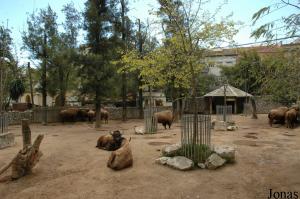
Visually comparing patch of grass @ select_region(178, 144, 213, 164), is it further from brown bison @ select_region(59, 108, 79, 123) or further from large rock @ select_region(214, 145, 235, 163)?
brown bison @ select_region(59, 108, 79, 123)

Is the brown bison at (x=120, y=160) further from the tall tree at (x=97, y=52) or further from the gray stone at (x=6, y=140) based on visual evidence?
the tall tree at (x=97, y=52)

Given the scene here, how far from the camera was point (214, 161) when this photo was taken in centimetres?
937

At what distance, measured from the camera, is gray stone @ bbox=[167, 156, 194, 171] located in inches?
364

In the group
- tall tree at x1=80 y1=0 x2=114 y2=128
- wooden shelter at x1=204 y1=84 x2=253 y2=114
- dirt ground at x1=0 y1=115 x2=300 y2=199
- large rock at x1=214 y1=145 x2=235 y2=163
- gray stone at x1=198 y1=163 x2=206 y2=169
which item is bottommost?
dirt ground at x1=0 y1=115 x2=300 y2=199

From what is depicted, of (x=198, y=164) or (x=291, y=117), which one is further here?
(x=291, y=117)

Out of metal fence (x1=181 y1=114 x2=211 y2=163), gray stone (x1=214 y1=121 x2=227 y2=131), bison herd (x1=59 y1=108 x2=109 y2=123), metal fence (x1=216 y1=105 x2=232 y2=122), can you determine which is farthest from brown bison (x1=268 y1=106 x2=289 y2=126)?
metal fence (x1=181 y1=114 x2=211 y2=163)

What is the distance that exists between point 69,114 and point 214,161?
20119 mm

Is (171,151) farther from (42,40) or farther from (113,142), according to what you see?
(42,40)

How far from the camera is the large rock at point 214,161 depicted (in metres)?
9.27

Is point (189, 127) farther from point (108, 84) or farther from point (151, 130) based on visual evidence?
point (108, 84)

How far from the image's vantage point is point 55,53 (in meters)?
27.9

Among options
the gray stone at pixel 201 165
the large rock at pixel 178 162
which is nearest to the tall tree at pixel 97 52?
the large rock at pixel 178 162

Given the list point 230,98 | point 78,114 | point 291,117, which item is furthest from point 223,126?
point 230,98

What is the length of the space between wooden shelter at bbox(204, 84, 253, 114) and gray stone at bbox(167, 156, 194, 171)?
27828mm
